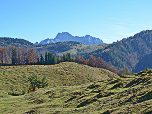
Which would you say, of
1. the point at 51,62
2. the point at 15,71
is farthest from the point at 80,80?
the point at 51,62

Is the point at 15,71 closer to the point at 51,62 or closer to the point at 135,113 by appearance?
the point at 51,62

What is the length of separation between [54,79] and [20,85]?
27294 millimetres

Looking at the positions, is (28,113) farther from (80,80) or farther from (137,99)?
(80,80)

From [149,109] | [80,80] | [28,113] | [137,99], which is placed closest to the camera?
[149,109]

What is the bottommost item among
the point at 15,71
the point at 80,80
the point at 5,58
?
the point at 80,80

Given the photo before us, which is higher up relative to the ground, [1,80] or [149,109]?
[149,109]

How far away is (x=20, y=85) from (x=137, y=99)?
80242 millimetres

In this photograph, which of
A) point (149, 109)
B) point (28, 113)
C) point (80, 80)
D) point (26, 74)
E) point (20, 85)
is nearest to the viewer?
point (149, 109)

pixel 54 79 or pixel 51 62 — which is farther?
pixel 51 62

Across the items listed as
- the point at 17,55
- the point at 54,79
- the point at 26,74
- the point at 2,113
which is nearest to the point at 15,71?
the point at 26,74

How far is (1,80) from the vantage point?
89.2 m

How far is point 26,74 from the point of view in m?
107

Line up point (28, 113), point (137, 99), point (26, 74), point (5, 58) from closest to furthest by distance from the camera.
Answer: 1. point (137, 99)
2. point (28, 113)
3. point (26, 74)
4. point (5, 58)

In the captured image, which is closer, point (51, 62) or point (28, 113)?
point (28, 113)
